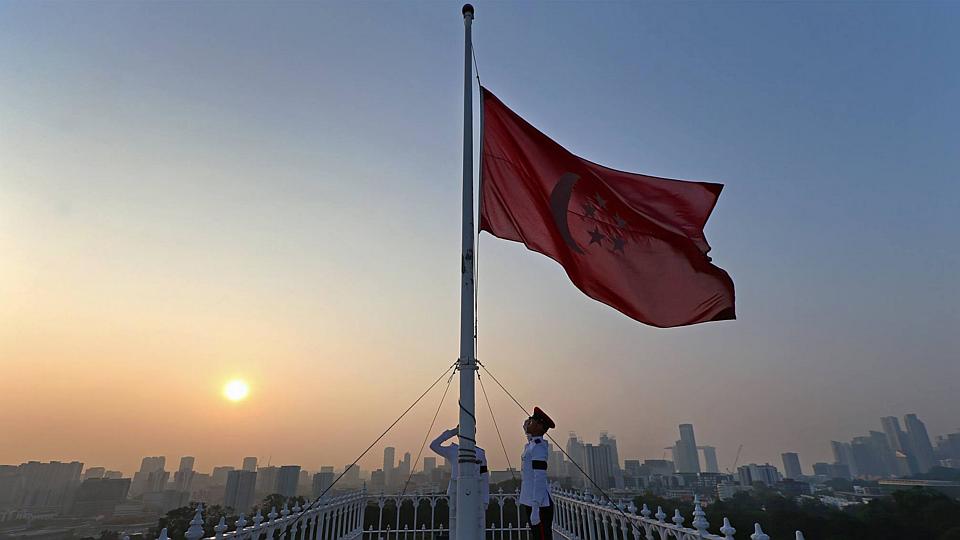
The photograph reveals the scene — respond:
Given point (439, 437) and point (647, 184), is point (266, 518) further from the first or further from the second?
point (647, 184)

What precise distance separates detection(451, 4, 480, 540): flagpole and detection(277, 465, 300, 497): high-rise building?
10765 millimetres

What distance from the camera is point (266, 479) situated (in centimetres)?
1522

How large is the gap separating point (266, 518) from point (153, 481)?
47.5 feet

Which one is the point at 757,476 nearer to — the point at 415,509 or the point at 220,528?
the point at 415,509

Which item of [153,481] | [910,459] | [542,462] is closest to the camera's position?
[542,462]

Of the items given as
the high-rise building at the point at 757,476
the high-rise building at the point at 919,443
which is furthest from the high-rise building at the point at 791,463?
the high-rise building at the point at 757,476

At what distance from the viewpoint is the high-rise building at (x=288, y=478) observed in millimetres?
14064

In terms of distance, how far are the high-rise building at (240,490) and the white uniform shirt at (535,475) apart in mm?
8865

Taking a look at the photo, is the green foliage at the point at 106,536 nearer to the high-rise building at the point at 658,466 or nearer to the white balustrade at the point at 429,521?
the white balustrade at the point at 429,521

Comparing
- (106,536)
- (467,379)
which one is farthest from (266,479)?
(467,379)

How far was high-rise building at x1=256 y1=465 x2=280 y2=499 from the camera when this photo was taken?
45.9 ft

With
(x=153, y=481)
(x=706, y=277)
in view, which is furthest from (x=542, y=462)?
(x=153, y=481)

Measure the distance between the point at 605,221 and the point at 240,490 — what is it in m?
12.2

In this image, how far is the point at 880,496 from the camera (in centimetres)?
1970
